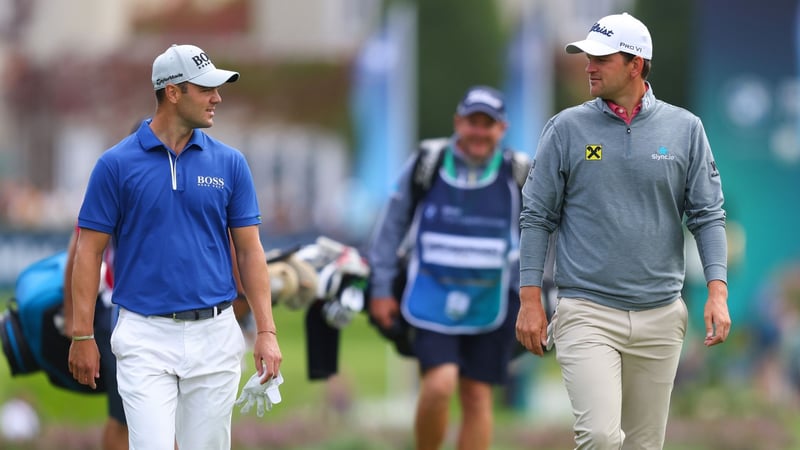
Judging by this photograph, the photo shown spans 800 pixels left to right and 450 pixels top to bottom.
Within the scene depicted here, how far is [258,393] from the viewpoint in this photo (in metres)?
6.21

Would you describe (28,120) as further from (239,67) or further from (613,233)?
(613,233)

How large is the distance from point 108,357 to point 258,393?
1.47 metres

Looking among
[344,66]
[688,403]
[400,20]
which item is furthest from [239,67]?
[688,403]

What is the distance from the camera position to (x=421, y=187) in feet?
27.2

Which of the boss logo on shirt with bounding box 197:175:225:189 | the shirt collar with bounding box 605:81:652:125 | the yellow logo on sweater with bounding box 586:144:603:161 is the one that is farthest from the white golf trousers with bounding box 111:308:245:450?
the shirt collar with bounding box 605:81:652:125

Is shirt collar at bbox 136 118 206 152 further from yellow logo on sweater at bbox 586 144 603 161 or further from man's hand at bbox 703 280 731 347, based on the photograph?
man's hand at bbox 703 280 731 347

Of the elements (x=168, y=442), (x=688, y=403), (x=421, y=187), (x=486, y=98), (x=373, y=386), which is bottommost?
(x=373, y=386)

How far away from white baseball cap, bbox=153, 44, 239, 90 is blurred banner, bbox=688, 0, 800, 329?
26.4 ft

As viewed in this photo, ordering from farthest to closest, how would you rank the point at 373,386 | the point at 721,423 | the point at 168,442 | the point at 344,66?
the point at 344,66, the point at 373,386, the point at 721,423, the point at 168,442

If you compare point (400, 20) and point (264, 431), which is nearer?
point (264, 431)

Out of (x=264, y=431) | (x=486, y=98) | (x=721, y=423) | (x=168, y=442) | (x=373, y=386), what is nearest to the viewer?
(x=168, y=442)

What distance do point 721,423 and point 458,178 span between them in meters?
4.84

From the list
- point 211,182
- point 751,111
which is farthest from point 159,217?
point 751,111

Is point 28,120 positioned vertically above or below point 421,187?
below
